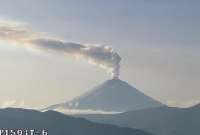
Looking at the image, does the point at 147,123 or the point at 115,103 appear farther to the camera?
the point at 115,103

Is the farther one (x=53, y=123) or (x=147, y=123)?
(x=53, y=123)

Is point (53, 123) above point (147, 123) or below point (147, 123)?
below

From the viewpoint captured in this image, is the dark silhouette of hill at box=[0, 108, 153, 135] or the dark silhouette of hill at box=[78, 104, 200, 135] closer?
the dark silhouette of hill at box=[0, 108, 153, 135]

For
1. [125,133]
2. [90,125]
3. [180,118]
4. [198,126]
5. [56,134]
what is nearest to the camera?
[125,133]

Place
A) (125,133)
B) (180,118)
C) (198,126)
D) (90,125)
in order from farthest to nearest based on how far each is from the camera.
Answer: (180,118)
(198,126)
(90,125)
(125,133)

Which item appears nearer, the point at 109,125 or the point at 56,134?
the point at 109,125

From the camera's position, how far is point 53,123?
8769 cm

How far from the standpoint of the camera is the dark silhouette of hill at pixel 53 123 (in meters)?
73.2

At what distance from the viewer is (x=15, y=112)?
8394 cm

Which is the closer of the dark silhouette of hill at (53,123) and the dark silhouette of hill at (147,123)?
the dark silhouette of hill at (53,123)

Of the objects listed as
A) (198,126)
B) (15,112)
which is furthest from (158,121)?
(15,112)

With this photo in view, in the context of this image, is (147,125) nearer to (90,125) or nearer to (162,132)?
(162,132)

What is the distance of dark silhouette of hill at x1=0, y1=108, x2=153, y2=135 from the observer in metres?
73.2

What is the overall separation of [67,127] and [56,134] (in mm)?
4425
